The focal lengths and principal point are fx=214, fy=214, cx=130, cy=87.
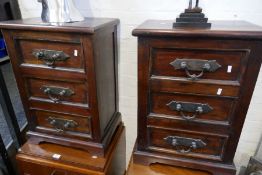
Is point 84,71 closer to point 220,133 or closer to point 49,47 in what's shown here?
point 49,47

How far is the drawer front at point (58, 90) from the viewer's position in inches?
35.5

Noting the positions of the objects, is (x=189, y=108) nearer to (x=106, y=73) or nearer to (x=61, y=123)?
(x=106, y=73)

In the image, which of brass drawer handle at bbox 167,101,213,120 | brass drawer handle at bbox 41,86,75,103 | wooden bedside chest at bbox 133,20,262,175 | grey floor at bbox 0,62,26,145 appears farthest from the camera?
grey floor at bbox 0,62,26,145

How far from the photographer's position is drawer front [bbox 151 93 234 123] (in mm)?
798

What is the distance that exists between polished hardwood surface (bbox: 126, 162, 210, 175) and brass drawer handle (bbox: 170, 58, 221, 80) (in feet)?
1.51

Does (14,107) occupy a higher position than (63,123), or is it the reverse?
(63,123)

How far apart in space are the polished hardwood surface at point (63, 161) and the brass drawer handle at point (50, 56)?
1.46 feet

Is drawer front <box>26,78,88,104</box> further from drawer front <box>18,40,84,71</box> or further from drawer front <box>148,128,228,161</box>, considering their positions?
drawer front <box>148,128,228,161</box>

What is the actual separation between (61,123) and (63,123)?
0.04 feet

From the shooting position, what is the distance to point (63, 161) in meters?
0.99

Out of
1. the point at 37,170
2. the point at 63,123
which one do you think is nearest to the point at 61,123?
the point at 63,123

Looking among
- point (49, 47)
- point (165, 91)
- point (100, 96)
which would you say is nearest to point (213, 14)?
point (165, 91)

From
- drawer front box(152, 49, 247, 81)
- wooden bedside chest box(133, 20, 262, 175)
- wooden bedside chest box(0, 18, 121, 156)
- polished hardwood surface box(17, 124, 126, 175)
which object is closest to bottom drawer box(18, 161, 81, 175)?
polished hardwood surface box(17, 124, 126, 175)

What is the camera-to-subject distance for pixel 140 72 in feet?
2.62
